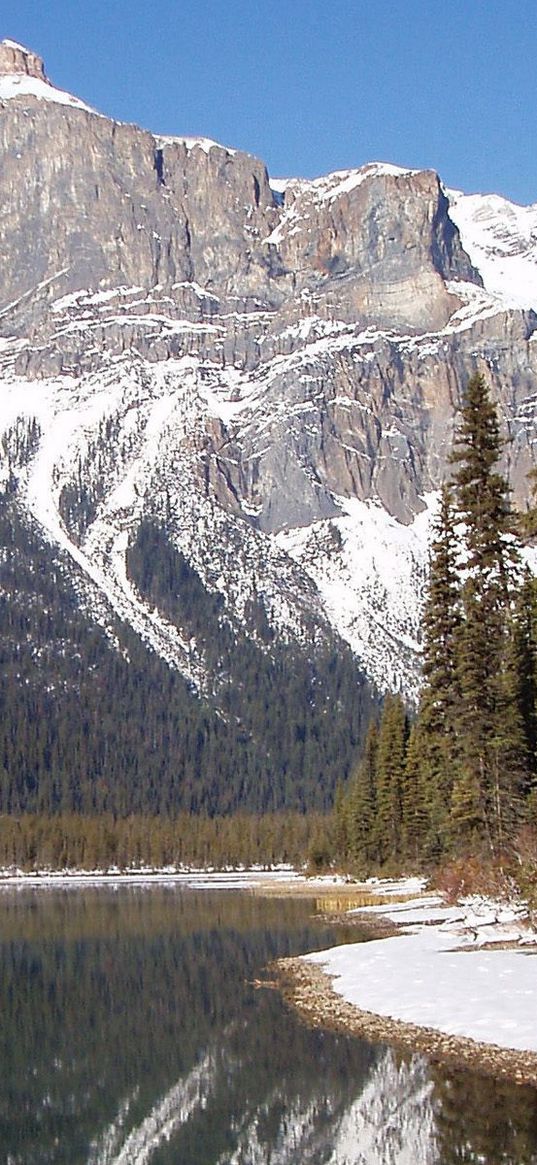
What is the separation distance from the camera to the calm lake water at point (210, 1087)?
21.9m

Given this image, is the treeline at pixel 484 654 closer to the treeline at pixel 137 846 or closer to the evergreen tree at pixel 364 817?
the evergreen tree at pixel 364 817

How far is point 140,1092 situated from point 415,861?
224 feet

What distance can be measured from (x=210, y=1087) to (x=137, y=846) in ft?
555

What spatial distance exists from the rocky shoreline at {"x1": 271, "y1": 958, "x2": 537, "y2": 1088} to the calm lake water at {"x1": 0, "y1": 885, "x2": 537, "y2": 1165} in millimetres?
474

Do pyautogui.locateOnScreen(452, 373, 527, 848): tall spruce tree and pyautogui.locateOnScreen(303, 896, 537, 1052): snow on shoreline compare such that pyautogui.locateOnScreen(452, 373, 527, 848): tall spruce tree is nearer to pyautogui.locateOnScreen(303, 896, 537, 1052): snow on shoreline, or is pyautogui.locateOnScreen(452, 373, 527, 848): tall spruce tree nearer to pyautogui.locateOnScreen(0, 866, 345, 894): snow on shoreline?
pyautogui.locateOnScreen(303, 896, 537, 1052): snow on shoreline

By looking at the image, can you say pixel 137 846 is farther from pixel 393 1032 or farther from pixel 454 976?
pixel 393 1032

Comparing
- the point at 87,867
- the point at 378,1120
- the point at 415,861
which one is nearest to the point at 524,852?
the point at 378,1120

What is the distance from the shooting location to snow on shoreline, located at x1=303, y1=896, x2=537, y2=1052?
27438 mm

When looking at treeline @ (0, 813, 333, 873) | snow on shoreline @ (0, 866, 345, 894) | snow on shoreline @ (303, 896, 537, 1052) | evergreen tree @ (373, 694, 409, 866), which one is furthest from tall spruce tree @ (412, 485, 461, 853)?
treeline @ (0, 813, 333, 873)

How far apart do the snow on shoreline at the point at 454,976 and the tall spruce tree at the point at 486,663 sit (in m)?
3.98

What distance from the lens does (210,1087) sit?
88.5 ft

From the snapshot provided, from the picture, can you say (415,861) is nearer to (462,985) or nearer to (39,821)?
(462,985)

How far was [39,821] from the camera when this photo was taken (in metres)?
197

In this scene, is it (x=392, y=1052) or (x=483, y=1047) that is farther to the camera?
(x=392, y=1052)
